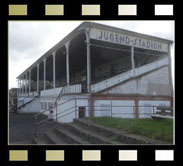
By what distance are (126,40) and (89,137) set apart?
8269mm

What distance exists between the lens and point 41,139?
7.32 meters

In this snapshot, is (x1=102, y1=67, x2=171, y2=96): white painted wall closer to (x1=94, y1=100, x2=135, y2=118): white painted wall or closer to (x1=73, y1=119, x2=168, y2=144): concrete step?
(x1=94, y1=100, x2=135, y2=118): white painted wall

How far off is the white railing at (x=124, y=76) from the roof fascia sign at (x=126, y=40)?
3.45 ft

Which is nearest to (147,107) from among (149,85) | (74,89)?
(149,85)

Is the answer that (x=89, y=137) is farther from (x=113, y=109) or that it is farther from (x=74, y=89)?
(x=74, y=89)

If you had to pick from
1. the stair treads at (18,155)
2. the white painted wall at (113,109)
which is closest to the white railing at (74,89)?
the white painted wall at (113,109)

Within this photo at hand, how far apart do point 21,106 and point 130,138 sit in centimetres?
1645

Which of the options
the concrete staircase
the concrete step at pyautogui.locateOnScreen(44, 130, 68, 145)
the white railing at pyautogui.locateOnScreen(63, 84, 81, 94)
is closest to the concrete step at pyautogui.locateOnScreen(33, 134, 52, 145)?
the concrete staircase

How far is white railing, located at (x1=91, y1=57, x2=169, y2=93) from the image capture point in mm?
10758

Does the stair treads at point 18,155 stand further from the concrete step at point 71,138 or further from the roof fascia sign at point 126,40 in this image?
the roof fascia sign at point 126,40

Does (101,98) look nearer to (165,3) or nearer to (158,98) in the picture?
(158,98)

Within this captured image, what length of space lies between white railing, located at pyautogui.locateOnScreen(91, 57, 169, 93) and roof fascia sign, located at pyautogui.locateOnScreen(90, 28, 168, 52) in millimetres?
1051

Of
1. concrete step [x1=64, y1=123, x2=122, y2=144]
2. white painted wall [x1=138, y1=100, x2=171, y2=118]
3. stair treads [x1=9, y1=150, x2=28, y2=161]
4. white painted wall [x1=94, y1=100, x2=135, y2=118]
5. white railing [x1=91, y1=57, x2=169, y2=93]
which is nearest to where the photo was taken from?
stair treads [x1=9, y1=150, x2=28, y2=161]
